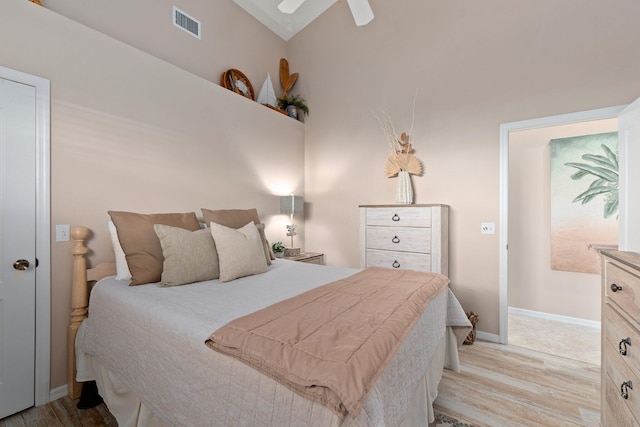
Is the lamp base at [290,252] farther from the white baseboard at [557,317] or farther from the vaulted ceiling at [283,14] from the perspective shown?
the vaulted ceiling at [283,14]

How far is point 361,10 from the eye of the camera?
1.87 metres

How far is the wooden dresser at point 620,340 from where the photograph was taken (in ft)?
3.55

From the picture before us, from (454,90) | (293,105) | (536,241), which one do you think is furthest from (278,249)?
(536,241)

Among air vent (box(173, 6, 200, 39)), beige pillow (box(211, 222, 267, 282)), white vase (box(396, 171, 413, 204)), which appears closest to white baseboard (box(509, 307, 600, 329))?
white vase (box(396, 171, 413, 204))

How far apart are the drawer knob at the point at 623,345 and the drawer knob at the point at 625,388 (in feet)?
0.37

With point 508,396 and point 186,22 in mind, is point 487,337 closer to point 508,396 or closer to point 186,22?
point 508,396

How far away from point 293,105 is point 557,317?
4131 millimetres

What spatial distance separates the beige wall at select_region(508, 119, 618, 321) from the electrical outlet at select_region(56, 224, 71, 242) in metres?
4.28

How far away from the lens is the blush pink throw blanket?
0.76m

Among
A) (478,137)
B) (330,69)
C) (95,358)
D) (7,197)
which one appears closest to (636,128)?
(478,137)

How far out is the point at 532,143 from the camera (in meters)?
3.25

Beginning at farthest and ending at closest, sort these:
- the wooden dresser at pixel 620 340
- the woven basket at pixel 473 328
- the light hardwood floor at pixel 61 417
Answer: the woven basket at pixel 473 328 < the light hardwood floor at pixel 61 417 < the wooden dresser at pixel 620 340

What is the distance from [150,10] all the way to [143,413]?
310 cm

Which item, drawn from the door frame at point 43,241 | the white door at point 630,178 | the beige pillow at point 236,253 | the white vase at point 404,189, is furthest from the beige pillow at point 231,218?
the white door at point 630,178
